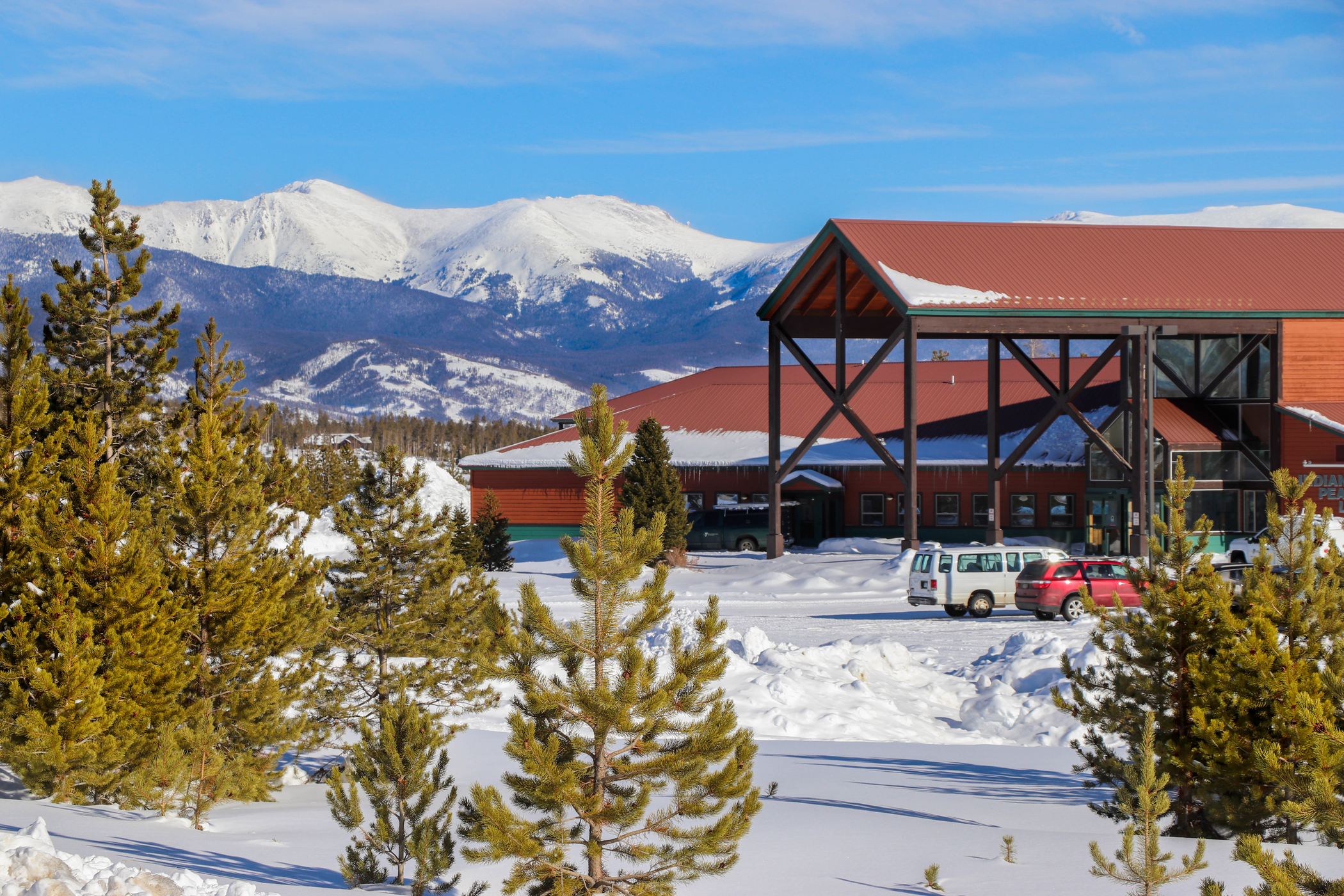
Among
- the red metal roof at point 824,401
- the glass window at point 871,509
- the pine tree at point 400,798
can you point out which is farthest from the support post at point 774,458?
the pine tree at point 400,798

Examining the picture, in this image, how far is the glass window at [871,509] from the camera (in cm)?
5156

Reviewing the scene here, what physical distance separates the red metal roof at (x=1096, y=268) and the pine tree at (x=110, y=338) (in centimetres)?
2140

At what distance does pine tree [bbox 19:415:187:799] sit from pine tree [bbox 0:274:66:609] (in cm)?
34

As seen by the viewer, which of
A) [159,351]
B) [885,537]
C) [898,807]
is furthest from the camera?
[885,537]

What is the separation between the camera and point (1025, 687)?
65.9 feet

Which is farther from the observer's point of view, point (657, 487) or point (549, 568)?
point (549, 568)

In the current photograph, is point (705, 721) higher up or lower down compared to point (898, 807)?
higher up

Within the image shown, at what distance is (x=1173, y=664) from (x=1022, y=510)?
39.4 meters

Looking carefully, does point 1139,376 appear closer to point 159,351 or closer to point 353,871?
point 159,351

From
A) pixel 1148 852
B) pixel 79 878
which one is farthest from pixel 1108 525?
pixel 79 878

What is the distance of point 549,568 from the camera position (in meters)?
43.8

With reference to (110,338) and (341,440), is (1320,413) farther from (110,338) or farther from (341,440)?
(341,440)

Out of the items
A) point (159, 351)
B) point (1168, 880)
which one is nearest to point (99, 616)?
point (1168, 880)

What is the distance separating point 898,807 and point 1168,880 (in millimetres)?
4269
